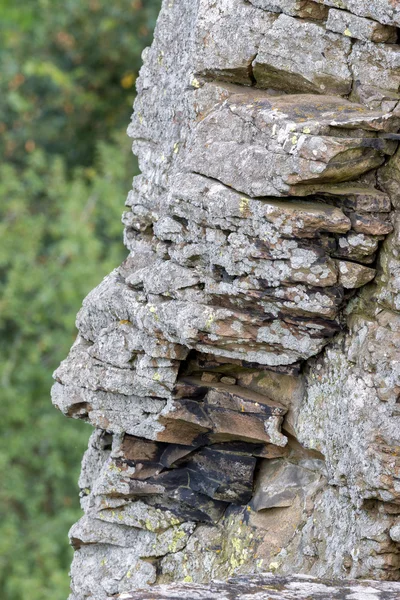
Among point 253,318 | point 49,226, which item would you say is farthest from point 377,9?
point 49,226

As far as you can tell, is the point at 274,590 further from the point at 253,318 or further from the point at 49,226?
the point at 49,226

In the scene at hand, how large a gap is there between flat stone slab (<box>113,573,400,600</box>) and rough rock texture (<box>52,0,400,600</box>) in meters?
0.03

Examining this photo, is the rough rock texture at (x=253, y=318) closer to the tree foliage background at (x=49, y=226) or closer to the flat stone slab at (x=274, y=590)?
the flat stone slab at (x=274, y=590)

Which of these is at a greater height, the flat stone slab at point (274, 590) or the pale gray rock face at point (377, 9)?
the pale gray rock face at point (377, 9)

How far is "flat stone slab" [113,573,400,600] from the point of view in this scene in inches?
207

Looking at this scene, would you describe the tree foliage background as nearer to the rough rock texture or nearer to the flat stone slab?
the rough rock texture

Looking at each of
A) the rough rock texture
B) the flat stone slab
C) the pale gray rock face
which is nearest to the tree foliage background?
the rough rock texture

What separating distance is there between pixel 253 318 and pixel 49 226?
14.0 m

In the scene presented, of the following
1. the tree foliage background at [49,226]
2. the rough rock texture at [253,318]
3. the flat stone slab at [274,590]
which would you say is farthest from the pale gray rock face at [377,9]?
the tree foliage background at [49,226]

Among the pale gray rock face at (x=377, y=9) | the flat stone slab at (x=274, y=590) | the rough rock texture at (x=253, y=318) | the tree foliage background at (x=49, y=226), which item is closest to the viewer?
the flat stone slab at (x=274, y=590)

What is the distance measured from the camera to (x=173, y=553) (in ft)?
26.1

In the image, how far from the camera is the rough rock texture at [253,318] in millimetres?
6211

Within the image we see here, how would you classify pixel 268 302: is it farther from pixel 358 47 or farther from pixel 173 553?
pixel 173 553

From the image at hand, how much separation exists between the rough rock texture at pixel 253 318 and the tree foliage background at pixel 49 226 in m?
9.82
